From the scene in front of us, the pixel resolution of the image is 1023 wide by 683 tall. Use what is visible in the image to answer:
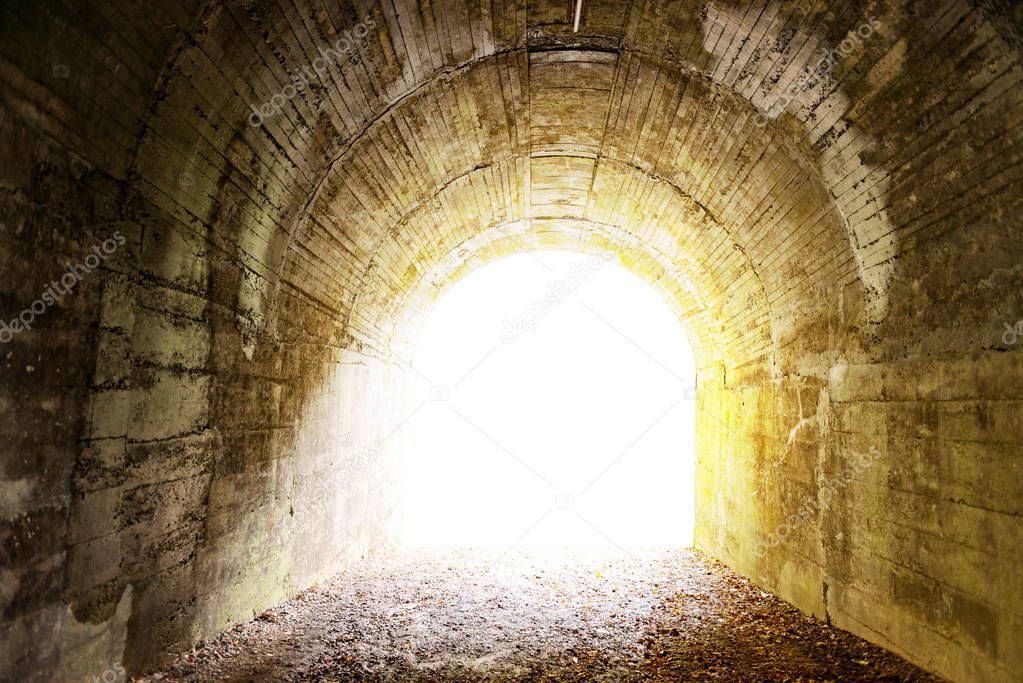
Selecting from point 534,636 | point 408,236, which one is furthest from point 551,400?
point 534,636

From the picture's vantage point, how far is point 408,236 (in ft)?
28.7

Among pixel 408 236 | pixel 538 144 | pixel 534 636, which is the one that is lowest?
pixel 534 636

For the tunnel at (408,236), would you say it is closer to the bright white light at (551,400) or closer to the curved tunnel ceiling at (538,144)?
the curved tunnel ceiling at (538,144)

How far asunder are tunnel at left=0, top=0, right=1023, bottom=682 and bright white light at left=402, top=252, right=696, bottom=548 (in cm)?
1169

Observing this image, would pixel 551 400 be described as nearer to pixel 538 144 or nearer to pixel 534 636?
pixel 538 144

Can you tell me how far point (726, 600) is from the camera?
778 cm

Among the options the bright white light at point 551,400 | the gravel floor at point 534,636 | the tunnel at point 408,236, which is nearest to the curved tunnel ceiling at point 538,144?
the tunnel at point 408,236

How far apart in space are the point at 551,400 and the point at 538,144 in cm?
1402

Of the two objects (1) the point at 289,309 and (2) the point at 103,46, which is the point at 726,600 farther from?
(2) the point at 103,46

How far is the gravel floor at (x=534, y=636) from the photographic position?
17.0 feet

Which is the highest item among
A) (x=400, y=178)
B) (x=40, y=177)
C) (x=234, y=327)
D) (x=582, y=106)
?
(x=582, y=106)

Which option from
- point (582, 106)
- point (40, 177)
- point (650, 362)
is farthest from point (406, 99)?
point (650, 362)

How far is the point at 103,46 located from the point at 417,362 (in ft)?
33.7

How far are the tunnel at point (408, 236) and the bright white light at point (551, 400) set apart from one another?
11686mm
